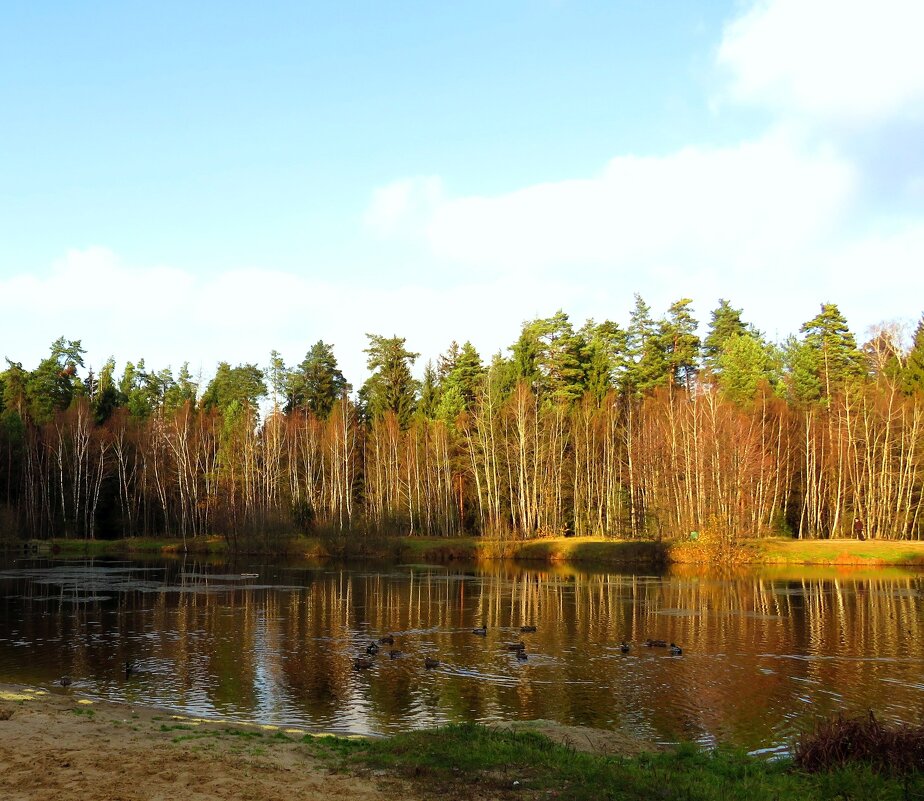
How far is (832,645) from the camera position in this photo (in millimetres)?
26250

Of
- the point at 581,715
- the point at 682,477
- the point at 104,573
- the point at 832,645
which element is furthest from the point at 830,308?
the point at 581,715

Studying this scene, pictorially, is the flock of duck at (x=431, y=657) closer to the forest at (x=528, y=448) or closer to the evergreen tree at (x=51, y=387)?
the forest at (x=528, y=448)

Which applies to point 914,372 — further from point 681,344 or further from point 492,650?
point 492,650

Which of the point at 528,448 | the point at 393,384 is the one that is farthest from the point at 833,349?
the point at 393,384

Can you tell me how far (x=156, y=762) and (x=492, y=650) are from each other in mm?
14717

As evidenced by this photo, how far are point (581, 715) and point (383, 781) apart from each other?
24.8ft

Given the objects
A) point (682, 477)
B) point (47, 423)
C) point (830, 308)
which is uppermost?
point (830, 308)

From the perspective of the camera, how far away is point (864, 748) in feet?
37.1

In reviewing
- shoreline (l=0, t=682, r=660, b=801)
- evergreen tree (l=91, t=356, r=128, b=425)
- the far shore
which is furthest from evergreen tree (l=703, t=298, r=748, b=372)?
shoreline (l=0, t=682, r=660, b=801)

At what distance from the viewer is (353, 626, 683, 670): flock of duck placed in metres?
22.5

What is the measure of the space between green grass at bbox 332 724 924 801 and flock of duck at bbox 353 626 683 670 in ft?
29.1

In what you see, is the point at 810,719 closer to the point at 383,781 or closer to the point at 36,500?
the point at 383,781

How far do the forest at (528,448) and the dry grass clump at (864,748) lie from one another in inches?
1819

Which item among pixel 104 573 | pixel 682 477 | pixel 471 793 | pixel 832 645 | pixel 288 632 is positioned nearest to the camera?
pixel 471 793
